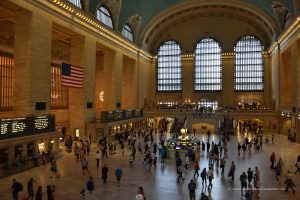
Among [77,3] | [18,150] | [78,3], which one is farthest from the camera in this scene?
[78,3]

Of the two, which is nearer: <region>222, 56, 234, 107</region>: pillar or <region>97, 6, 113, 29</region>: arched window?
<region>97, 6, 113, 29</region>: arched window

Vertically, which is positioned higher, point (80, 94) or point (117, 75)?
point (117, 75)

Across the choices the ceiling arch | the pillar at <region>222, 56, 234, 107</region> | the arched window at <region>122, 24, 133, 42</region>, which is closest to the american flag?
the arched window at <region>122, 24, 133, 42</region>

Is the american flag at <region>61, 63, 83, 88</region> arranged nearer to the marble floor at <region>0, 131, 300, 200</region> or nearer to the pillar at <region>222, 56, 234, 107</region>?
the marble floor at <region>0, 131, 300, 200</region>

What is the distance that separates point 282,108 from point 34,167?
1129 inches

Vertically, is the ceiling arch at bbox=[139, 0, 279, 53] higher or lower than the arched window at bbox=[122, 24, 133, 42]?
higher

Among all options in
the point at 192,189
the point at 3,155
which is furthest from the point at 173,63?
the point at 192,189

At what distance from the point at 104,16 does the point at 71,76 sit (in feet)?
37.3

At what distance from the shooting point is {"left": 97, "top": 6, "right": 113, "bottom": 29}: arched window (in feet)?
103

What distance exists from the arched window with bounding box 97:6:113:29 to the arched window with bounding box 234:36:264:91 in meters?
21.6

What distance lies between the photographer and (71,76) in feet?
76.7

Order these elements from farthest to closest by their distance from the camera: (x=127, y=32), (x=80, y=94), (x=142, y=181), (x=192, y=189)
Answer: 1. (x=127, y=32)
2. (x=80, y=94)
3. (x=142, y=181)
4. (x=192, y=189)

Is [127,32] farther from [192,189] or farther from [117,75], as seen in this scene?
[192,189]

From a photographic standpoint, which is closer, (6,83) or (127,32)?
(6,83)
